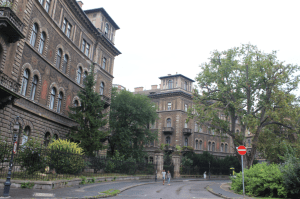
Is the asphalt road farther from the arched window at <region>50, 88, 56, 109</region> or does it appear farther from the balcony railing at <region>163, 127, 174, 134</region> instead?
the balcony railing at <region>163, 127, 174, 134</region>

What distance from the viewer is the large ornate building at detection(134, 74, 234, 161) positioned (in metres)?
51.0

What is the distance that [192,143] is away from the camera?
5244 cm

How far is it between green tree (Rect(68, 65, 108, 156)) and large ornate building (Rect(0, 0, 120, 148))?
2.15 m

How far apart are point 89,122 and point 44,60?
679 centimetres

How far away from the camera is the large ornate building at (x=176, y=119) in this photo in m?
51.0

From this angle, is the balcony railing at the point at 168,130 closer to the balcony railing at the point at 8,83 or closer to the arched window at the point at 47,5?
the arched window at the point at 47,5

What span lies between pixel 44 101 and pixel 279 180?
61.8ft

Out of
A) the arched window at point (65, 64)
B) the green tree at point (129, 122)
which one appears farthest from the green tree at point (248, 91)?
the arched window at point (65, 64)

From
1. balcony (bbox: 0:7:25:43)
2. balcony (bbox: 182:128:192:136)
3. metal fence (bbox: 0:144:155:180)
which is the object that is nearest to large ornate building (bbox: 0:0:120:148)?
balcony (bbox: 0:7:25:43)

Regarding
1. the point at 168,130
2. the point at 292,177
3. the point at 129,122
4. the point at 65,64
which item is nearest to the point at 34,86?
the point at 65,64

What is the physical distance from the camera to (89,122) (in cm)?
2342

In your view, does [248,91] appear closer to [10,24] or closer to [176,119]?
[10,24]

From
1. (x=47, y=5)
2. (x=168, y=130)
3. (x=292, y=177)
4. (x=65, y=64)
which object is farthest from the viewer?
(x=168, y=130)

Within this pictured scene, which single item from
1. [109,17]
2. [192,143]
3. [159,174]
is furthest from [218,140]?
[109,17]
